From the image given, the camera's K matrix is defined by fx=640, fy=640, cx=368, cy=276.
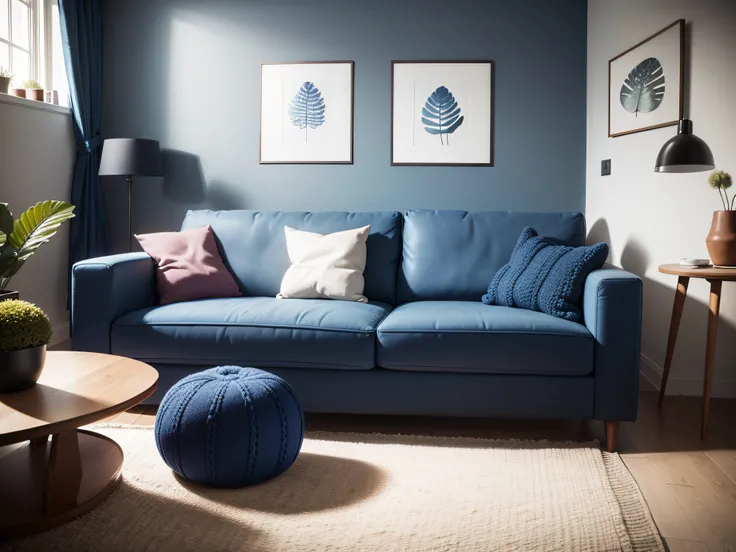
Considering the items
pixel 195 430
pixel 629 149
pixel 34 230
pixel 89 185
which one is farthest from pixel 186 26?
pixel 195 430

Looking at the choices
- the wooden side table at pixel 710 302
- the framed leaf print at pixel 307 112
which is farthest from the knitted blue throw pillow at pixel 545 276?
the framed leaf print at pixel 307 112

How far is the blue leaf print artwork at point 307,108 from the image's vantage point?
4.01 metres

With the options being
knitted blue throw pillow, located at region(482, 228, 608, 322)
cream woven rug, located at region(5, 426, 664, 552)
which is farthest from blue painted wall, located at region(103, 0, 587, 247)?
cream woven rug, located at region(5, 426, 664, 552)

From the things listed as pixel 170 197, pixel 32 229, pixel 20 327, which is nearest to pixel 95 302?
pixel 32 229

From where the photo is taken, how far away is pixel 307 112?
403 cm

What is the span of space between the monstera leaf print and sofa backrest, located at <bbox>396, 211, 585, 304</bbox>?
64 cm

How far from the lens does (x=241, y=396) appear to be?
1953 mm

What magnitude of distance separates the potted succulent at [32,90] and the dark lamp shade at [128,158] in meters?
0.42

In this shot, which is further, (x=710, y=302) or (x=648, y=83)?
(x=648, y=83)

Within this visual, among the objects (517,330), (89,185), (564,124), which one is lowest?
(517,330)

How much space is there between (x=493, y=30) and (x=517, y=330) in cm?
227

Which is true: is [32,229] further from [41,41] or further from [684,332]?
[684,332]

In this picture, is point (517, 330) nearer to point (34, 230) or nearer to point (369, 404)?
point (369, 404)

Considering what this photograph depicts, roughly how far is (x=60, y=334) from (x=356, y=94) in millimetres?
2343
